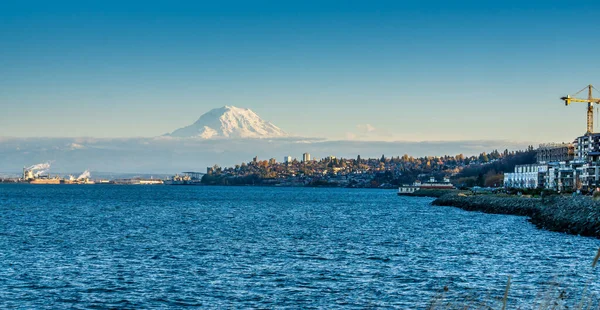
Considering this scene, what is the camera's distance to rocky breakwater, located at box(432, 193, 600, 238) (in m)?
55.7

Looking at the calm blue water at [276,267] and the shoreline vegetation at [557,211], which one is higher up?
the shoreline vegetation at [557,211]

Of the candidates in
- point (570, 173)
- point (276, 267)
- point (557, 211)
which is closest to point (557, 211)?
point (557, 211)

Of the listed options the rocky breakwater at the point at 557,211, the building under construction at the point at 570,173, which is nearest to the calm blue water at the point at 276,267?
the rocky breakwater at the point at 557,211

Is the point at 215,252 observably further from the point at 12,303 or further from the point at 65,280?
the point at 12,303

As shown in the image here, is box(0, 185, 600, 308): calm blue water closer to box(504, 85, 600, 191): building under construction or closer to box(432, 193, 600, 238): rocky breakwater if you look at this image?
box(432, 193, 600, 238): rocky breakwater

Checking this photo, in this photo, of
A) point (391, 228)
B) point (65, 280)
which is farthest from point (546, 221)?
point (65, 280)

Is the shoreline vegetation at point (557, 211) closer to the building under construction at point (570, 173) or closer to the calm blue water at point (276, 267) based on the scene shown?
the calm blue water at point (276, 267)

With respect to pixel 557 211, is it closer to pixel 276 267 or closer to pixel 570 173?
pixel 276 267

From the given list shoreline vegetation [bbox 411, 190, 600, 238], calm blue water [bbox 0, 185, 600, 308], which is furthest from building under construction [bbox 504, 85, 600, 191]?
calm blue water [bbox 0, 185, 600, 308]

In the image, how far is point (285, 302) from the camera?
84.1 feet

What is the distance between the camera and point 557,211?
6900 cm

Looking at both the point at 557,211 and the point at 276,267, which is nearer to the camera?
the point at 276,267

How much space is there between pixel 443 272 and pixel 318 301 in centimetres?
934

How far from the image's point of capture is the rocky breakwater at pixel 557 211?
2192 inches
